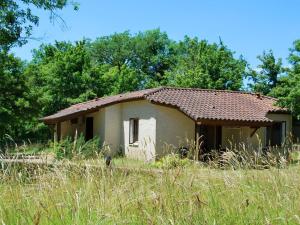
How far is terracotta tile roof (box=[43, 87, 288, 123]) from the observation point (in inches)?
928

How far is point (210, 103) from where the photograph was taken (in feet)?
83.7

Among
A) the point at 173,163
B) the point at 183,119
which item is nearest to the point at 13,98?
the point at 183,119

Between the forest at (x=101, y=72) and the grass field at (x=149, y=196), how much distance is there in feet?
43.6

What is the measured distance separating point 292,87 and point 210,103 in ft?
13.4

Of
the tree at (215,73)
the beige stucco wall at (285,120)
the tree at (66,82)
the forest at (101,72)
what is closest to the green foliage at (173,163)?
the forest at (101,72)

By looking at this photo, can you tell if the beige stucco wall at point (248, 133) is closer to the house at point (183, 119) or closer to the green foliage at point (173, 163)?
the house at point (183, 119)

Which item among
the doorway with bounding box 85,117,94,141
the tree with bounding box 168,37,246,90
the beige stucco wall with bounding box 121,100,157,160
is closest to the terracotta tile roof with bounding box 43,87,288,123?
the beige stucco wall with bounding box 121,100,157,160

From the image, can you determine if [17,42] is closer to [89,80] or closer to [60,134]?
[60,134]

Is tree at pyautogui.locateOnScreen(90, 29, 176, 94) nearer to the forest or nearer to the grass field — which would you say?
the forest

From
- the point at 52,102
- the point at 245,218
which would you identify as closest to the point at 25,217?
the point at 245,218

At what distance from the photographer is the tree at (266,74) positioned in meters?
33.9

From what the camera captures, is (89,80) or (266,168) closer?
(266,168)

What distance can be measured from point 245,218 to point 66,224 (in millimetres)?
1562

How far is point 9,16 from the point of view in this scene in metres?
17.3
